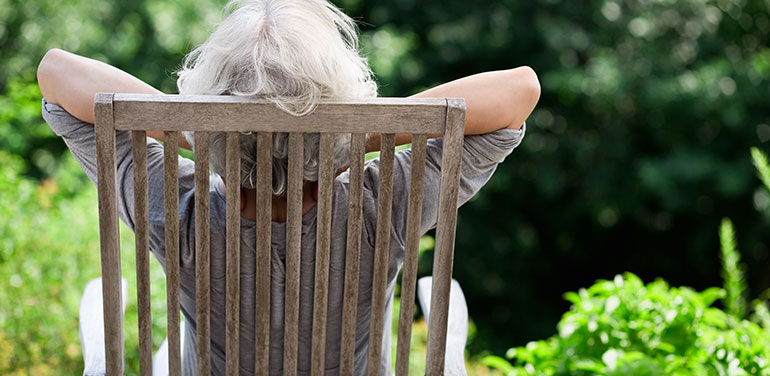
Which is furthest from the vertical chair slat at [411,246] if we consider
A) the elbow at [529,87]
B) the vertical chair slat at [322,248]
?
the elbow at [529,87]

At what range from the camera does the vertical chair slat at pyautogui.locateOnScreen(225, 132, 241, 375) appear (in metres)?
1.08

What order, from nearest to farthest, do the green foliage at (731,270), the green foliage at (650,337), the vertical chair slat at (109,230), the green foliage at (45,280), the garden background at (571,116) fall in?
the vertical chair slat at (109,230) < the green foliage at (650,337) < the green foliage at (731,270) < the green foliage at (45,280) < the garden background at (571,116)

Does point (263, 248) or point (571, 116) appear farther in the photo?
point (571, 116)

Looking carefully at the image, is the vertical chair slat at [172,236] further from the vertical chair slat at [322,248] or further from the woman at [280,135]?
the vertical chair slat at [322,248]

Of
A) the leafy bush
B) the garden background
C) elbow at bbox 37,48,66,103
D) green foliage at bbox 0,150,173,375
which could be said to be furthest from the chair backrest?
the garden background

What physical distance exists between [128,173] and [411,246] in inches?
18.5

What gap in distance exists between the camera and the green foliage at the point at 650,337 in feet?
5.97

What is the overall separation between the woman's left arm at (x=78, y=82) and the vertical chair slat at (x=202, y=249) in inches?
7.0

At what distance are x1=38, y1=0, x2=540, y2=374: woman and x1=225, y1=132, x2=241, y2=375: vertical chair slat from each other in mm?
73

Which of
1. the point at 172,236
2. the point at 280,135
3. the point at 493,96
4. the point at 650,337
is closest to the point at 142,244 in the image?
the point at 172,236

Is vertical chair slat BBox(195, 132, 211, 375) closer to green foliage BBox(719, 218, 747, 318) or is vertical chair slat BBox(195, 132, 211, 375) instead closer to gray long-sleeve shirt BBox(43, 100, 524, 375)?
gray long-sleeve shirt BBox(43, 100, 524, 375)

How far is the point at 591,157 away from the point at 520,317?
179 centimetres

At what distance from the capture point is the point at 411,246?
1159 millimetres

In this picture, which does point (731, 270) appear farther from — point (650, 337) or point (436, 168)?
point (436, 168)
